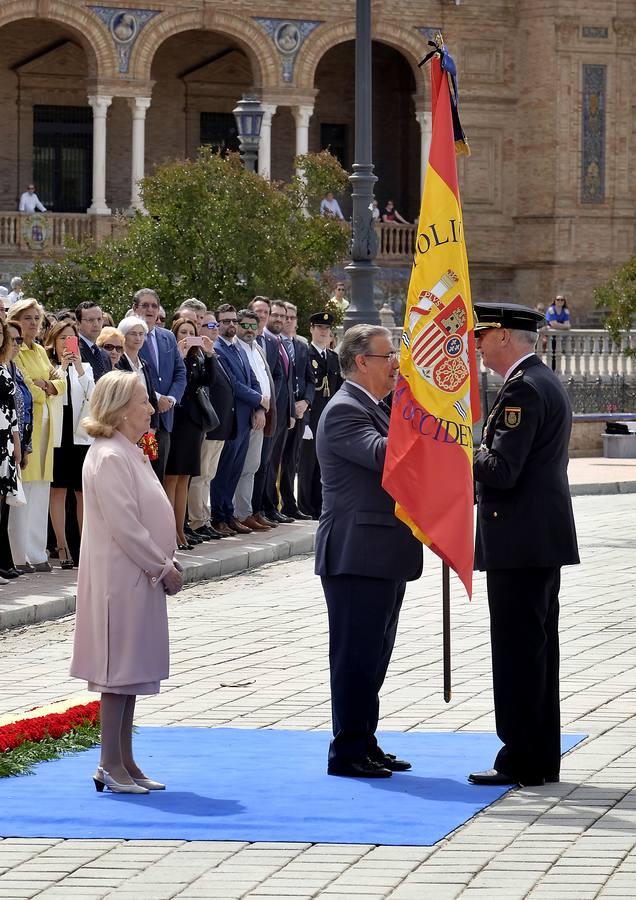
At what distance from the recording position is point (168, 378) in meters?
14.5

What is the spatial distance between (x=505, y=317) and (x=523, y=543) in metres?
0.86

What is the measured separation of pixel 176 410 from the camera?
48.8 feet

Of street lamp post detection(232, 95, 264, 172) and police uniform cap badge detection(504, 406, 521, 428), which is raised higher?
street lamp post detection(232, 95, 264, 172)

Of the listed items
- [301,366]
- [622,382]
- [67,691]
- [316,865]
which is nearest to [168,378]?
[301,366]

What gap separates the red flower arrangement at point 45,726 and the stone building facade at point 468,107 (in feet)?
103

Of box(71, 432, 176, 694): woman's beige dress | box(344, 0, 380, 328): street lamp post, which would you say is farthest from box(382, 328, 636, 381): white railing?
box(71, 432, 176, 694): woman's beige dress

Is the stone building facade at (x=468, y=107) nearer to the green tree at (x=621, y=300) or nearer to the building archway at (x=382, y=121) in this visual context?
the building archway at (x=382, y=121)

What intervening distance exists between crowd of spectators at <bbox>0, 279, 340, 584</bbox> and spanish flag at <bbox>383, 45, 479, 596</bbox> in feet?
16.1

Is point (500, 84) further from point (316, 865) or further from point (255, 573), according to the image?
point (316, 865)

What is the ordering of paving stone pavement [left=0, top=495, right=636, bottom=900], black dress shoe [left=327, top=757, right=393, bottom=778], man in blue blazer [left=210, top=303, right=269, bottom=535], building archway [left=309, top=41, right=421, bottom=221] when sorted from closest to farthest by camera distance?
paving stone pavement [left=0, top=495, right=636, bottom=900], black dress shoe [left=327, top=757, right=393, bottom=778], man in blue blazer [left=210, top=303, right=269, bottom=535], building archway [left=309, top=41, right=421, bottom=221]

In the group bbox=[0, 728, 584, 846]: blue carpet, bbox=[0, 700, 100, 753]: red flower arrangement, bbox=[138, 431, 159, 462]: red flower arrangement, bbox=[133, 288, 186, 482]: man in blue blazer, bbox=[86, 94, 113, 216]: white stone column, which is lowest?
bbox=[0, 728, 584, 846]: blue carpet

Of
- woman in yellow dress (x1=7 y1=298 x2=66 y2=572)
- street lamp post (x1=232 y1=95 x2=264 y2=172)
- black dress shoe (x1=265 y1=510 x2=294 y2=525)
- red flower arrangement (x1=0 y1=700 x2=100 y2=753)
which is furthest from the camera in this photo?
street lamp post (x1=232 y1=95 x2=264 y2=172)

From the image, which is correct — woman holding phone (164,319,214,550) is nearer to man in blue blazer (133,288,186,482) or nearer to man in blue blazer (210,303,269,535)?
man in blue blazer (133,288,186,482)

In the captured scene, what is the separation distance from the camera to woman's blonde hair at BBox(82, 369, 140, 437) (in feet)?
23.8
